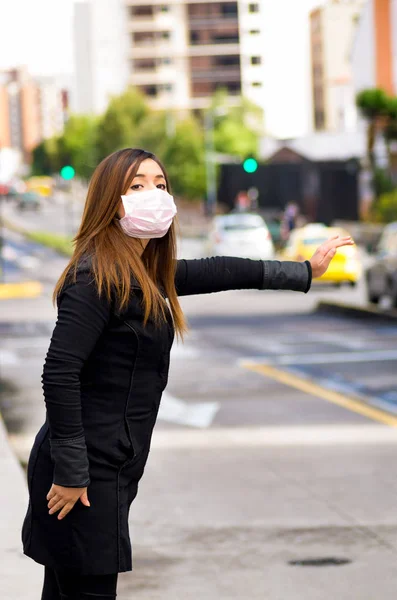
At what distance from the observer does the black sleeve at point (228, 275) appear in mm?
4184

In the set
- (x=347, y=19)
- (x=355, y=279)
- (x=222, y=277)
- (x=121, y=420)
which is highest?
(x=347, y=19)

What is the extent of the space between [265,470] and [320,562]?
2550mm

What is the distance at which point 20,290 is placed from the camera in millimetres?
33875

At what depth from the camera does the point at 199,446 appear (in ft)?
33.4

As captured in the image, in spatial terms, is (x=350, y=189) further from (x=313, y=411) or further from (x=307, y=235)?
(x=313, y=411)

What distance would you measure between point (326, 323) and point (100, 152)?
94.5 m

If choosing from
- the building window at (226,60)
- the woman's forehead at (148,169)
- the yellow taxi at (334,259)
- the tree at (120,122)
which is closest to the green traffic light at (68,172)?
the yellow taxi at (334,259)

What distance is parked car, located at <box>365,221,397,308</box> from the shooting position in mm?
22984

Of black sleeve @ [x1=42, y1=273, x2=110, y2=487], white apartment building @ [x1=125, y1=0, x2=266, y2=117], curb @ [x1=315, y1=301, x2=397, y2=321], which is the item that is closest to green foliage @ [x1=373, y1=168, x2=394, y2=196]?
curb @ [x1=315, y1=301, x2=397, y2=321]

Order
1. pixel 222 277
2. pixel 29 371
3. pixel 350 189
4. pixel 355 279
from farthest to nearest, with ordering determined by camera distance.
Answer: pixel 350 189 < pixel 355 279 < pixel 29 371 < pixel 222 277

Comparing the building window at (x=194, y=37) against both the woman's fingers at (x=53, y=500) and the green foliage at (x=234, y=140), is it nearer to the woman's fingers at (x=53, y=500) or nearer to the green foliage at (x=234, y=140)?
the green foliage at (x=234, y=140)

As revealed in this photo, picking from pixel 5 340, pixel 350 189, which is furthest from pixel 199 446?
pixel 350 189

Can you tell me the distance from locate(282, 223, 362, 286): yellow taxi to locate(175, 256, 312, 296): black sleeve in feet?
84.7

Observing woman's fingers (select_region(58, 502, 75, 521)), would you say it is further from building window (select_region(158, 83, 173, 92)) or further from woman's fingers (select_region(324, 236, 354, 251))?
building window (select_region(158, 83, 173, 92))
